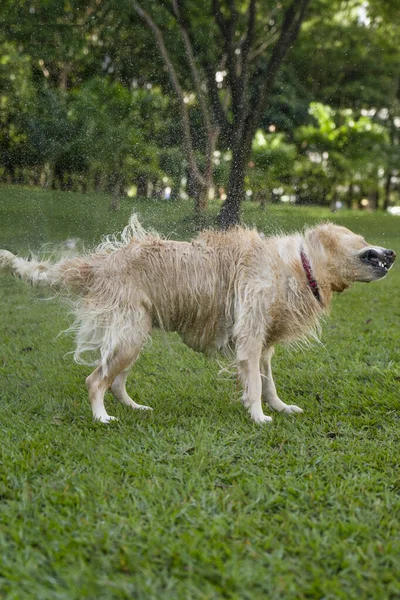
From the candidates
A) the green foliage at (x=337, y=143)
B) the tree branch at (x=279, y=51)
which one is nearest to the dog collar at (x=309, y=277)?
the tree branch at (x=279, y=51)

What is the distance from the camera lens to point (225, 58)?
6.70 meters

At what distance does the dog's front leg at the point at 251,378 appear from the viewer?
335cm

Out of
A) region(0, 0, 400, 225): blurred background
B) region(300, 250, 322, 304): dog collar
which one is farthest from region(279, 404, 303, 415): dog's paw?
region(0, 0, 400, 225): blurred background

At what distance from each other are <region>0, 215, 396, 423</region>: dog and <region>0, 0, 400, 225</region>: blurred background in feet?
9.33

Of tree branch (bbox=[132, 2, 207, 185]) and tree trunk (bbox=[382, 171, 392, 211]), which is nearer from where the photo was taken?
tree branch (bbox=[132, 2, 207, 185])

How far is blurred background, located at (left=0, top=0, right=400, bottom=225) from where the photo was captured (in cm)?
650

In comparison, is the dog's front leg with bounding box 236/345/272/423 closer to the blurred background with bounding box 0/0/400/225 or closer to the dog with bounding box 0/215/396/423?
the dog with bounding box 0/215/396/423

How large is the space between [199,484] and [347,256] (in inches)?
65.8

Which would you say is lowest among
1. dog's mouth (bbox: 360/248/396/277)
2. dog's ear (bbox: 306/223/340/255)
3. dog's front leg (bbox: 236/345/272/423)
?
dog's front leg (bbox: 236/345/272/423)

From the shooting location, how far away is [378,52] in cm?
729

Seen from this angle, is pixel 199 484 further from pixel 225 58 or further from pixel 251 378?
pixel 225 58

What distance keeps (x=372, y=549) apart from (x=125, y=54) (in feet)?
20.2

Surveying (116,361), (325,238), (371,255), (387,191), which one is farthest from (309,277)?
(387,191)

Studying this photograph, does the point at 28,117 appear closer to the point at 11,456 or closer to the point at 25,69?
the point at 25,69
